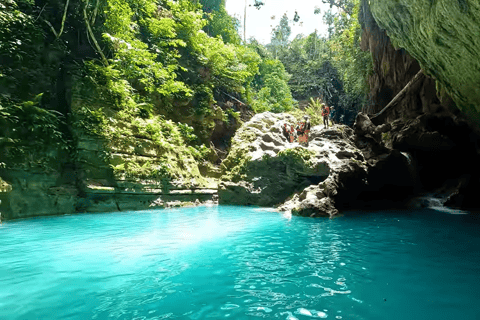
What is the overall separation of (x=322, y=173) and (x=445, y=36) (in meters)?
5.84

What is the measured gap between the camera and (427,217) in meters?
7.94

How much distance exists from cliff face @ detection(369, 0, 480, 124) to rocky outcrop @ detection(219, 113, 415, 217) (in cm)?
342

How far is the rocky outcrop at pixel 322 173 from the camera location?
9.27m

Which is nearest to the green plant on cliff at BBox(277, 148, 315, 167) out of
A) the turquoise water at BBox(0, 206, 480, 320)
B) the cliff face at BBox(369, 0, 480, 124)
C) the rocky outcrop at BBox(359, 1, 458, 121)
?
the turquoise water at BBox(0, 206, 480, 320)

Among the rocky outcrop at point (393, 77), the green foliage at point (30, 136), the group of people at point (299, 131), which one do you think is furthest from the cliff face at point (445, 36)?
the green foliage at point (30, 136)

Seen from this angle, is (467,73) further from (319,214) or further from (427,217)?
(319,214)

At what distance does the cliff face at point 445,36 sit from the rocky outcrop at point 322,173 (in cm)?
342

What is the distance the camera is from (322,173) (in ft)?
32.9

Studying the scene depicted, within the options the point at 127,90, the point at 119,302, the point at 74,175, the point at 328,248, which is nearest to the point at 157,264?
the point at 119,302

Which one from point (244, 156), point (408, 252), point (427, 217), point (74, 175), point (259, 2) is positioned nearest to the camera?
point (408, 252)

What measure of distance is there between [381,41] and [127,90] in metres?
12.4

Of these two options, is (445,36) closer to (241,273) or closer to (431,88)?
(241,273)

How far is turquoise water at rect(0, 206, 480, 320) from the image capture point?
8.33 ft

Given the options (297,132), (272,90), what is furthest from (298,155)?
(272,90)
